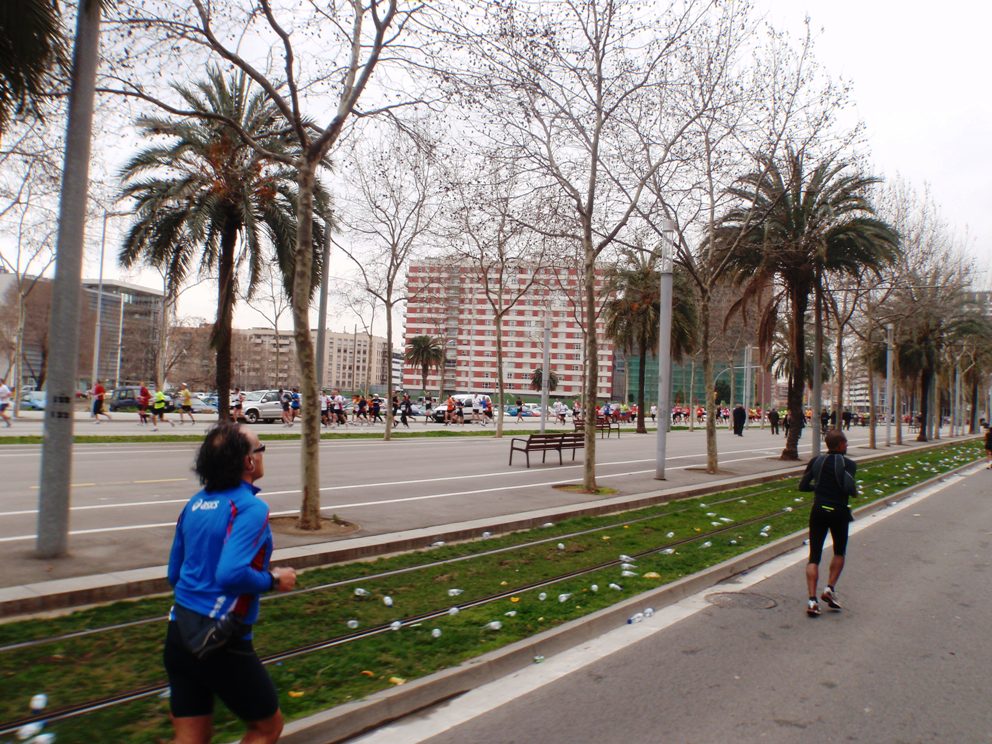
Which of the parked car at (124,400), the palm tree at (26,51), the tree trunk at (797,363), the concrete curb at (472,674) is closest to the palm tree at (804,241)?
the tree trunk at (797,363)

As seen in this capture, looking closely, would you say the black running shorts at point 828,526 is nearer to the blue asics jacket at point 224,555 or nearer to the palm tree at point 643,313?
the blue asics jacket at point 224,555

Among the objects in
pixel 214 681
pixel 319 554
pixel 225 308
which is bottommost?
pixel 319 554

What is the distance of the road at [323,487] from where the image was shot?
8219 millimetres

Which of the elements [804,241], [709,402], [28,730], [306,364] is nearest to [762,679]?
[28,730]

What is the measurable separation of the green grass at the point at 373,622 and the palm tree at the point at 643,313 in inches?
1334

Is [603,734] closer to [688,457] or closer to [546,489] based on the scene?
[546,489]

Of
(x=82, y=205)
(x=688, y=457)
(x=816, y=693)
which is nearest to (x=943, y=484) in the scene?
(x=688, y=457)

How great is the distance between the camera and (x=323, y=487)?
45.1 feet

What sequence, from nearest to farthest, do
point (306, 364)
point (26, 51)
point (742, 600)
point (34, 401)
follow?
point (26, 51), point (742, 600), point (306, 364), point (34, 401)

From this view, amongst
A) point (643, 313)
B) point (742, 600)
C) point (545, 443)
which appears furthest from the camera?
point (643, 313)

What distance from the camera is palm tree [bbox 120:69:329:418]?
19844 mm

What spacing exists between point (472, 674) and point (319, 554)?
3.36m

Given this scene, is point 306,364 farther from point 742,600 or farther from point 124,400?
point 124,400

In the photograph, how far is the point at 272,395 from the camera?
135 feet
